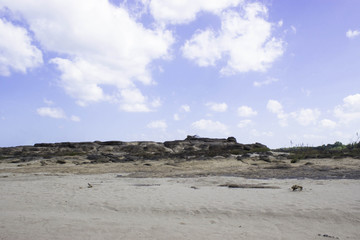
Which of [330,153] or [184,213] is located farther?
[330,153]

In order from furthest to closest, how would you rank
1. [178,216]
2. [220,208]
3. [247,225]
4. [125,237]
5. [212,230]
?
[220,208]
[178,216]
[247,225]
[212,230]
[125,237]

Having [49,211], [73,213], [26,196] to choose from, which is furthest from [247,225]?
[26,196]

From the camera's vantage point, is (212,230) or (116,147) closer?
(212,230)

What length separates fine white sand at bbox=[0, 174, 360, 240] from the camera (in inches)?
175

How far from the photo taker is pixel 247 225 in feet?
16.1

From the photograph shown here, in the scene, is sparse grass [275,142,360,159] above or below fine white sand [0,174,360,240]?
above

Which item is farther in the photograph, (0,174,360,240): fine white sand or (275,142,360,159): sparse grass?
(275,142,360,159): sparse grass

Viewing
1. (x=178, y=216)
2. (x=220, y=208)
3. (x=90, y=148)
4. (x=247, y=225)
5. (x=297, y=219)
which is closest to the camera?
(x=247, y=225)

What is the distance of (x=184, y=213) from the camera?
19.0ft

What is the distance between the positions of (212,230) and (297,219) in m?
1.75

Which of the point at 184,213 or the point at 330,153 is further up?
the point at 330,153

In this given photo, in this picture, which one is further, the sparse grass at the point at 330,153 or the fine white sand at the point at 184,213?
the sparse grass at the point at 330,153

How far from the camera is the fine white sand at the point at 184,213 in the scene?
14.6ft

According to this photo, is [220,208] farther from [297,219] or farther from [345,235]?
[345,235]
